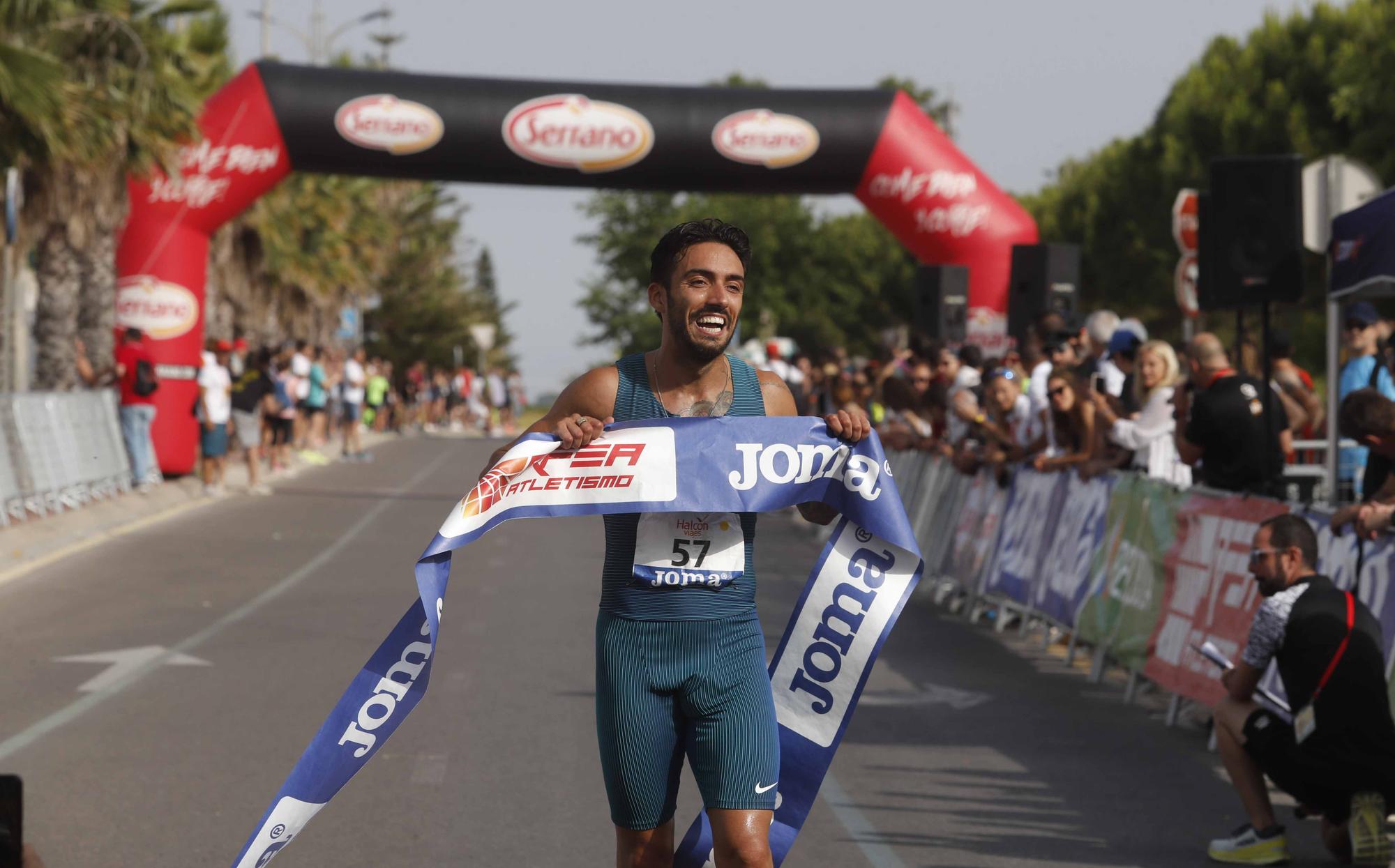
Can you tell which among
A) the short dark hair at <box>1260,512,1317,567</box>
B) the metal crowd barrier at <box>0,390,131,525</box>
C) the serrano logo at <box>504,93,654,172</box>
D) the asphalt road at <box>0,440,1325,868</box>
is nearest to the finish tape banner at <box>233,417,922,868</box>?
the asphalt road at <box>0,440,1325,868</box>

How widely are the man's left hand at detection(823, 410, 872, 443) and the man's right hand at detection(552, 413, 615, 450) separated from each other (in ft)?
1.84

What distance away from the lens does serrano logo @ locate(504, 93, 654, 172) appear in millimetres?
25703

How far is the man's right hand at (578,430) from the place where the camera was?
15.0ft

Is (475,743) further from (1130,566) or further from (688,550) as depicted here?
(688,550)

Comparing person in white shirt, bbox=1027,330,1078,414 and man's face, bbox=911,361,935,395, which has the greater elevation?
person in white shirt, bbox=1027,330,1078,414

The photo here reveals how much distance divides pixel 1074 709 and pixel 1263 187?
3.16 metres

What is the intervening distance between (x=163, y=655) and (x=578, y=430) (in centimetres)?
735

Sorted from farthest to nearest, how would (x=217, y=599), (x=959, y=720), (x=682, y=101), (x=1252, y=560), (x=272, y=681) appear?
1. (x=682, y=101)
2. (x=217, y=599)
3. (x=272, y=681)
4. (x=959, y=720)
5. (x=1252, y=560)

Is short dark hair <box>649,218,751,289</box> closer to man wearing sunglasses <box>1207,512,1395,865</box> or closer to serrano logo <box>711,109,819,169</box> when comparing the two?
man wearing sunglasses <box>1207,512,1395,865</box>

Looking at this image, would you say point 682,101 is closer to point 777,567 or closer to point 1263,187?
point 777,567

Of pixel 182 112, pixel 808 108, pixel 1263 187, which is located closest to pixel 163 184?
pixel 182 112

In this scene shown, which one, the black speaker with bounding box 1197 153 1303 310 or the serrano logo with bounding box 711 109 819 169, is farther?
the serrano logo with bounding box 711 109 819 169

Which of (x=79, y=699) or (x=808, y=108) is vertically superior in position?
A: (x=808, y=108)

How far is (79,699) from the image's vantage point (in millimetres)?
9664
